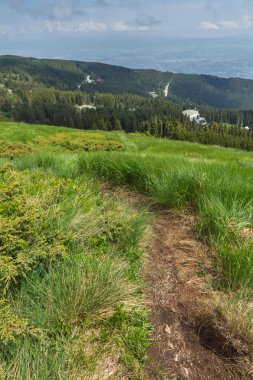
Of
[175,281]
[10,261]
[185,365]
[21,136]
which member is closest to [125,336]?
[185,365]

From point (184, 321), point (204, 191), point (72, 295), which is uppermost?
point (204, 191)

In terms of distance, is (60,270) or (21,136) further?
(21,136)

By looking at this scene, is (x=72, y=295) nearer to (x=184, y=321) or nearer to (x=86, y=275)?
(x=86, y=275)

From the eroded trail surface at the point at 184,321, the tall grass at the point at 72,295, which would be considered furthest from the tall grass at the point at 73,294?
the eroded trail surface at the point at 184,321

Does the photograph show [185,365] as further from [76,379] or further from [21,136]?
[21,136]

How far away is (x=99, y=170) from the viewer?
20.7ft

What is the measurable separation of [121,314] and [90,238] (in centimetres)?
105

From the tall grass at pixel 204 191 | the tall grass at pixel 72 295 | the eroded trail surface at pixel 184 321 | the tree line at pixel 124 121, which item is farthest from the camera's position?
the tree line at pixel 124 121

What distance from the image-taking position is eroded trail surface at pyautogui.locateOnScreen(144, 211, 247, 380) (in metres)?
2.22

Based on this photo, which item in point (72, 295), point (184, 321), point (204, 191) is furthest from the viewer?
point (204, 191)

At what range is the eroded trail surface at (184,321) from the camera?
2.22m

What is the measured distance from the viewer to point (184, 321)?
2633 mm

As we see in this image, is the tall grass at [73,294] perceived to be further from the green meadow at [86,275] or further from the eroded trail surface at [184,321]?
the eroded trail surface at [184,321]

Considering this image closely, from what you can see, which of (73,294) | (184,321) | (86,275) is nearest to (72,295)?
(73,294)
